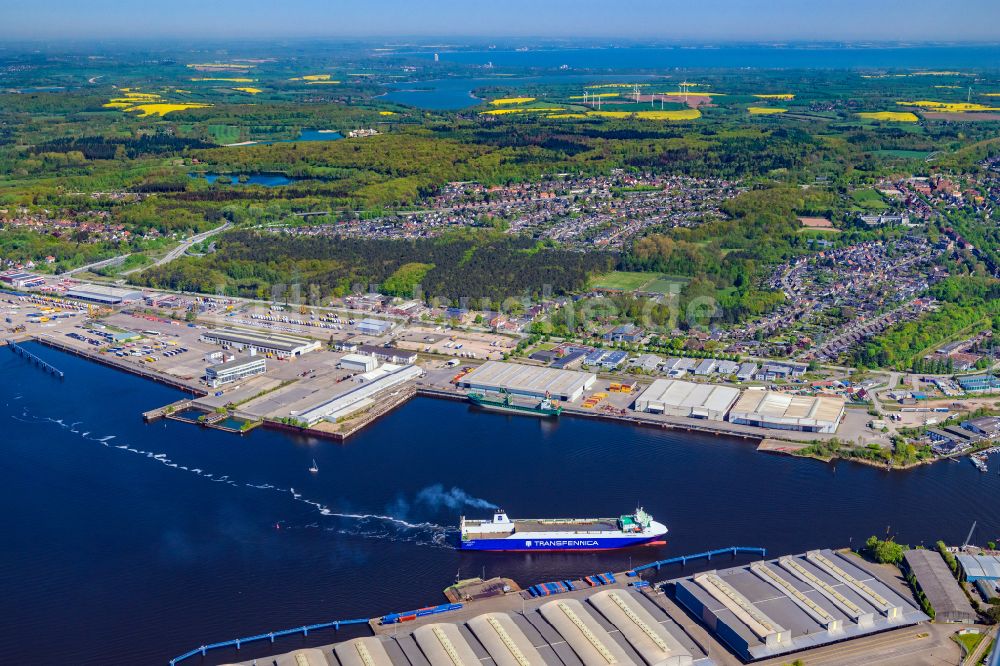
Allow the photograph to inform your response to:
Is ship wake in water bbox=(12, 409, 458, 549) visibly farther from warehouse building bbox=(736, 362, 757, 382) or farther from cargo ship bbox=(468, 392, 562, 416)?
warehouse building bbox=(736, 362, 757, 382)

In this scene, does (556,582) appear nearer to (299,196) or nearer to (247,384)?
(247,384)

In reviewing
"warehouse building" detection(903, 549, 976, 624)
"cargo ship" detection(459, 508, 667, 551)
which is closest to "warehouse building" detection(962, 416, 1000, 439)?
"warehouse building" detection(903, 549, 976, 624)

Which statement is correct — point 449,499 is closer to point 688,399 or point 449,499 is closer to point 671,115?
point 688,399

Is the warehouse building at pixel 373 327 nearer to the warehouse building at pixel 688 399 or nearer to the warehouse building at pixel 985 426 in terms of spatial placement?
the warehouse building at pixel 688 399

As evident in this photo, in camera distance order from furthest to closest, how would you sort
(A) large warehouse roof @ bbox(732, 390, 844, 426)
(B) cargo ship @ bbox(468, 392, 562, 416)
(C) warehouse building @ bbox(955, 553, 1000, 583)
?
(B) cargo ship @ bbox(468, 392, 562, 416) < (A) large warehouse roof @ bbox(732, 390, 844, 426) < (C) warehouse building @ bbox(955, 553, 1000, 583)

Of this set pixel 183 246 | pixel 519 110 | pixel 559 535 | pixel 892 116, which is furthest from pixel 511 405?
pixel 519 110

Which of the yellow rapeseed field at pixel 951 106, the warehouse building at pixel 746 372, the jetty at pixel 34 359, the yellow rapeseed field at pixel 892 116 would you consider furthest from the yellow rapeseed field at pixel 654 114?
the jetty at pixel 34 359

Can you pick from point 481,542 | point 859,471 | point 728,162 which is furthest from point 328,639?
point 728,162
